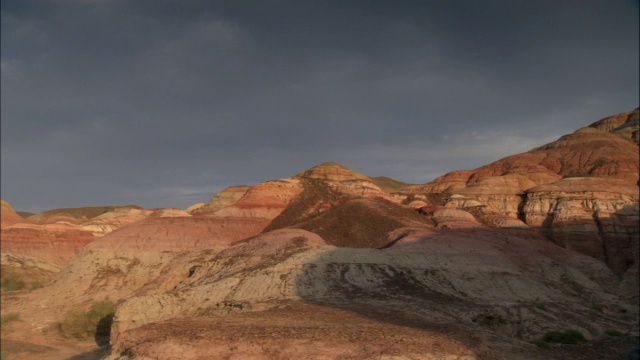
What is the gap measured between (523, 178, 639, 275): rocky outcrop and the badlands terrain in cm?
17

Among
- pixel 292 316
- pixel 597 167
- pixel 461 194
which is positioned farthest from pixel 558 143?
pixel 292 316

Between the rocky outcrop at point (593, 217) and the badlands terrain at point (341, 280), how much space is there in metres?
0.17

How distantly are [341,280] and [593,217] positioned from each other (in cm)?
3689

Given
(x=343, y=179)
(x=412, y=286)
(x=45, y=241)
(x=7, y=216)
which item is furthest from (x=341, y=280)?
(x=7, y=216)

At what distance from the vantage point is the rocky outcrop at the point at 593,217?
1954 inches

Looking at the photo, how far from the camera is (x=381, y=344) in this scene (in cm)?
1577

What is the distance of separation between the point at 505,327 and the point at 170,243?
95.9 ft

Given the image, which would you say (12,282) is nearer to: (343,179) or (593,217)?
(343,179)

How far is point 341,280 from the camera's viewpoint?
2869 cm

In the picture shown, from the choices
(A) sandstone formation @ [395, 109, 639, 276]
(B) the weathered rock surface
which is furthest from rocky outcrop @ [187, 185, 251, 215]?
(B) the weathered rock surface

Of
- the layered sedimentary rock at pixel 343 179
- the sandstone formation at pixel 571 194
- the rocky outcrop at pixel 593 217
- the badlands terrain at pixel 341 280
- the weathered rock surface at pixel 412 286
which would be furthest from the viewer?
the layered sedimentary rock at pixel 343 179

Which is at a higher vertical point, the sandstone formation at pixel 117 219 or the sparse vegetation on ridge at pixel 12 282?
the sandstone formation at pixel 117 219

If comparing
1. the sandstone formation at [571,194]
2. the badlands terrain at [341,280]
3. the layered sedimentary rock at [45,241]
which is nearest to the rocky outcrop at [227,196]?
the badlands terrain at [341,280]

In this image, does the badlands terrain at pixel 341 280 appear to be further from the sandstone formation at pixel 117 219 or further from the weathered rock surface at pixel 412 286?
the sandstone formation at pixel 117 219
